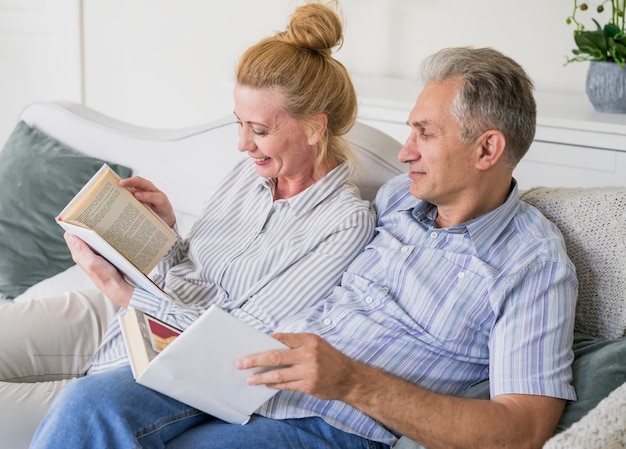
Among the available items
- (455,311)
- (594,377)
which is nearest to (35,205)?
(455,311)

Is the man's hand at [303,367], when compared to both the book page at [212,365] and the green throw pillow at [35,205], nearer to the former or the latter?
the book page at [212,365]

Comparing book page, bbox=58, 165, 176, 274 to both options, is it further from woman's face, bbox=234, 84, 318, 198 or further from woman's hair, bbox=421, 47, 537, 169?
woman's hair, bbox=421, 47, 537, 169

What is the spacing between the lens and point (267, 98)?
199 centimetres

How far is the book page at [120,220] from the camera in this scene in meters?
1.89


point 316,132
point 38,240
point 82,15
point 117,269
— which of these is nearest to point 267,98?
point 316,132

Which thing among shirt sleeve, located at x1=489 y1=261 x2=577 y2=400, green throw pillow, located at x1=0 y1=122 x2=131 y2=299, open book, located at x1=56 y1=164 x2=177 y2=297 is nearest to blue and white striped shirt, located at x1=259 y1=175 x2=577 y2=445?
shirt sleeve, located at x1=489 y1=261 x2=577 y2=400

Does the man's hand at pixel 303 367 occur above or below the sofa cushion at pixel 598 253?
below

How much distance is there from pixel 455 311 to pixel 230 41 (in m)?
2.65

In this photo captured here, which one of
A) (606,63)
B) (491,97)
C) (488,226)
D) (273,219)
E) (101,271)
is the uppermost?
(491,97)

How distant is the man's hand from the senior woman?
1.13 feet

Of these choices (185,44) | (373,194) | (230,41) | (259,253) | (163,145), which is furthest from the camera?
(185,44)

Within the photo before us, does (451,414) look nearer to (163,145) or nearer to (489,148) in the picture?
(489,148)

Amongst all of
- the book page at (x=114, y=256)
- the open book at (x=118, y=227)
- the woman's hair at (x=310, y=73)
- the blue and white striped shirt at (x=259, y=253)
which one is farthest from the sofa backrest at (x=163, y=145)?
the book page at (x=114, y=256)

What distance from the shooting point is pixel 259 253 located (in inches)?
79.0
